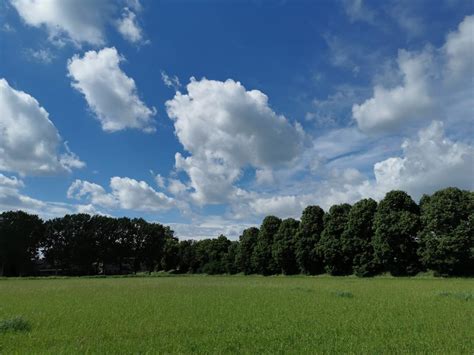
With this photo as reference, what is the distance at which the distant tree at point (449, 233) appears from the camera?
171 feet

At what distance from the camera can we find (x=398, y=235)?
59.8 meters

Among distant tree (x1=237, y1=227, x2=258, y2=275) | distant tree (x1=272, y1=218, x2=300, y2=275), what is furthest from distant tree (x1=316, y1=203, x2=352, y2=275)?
distant tree (x1=237, y1=227, x2=258, y2=275)

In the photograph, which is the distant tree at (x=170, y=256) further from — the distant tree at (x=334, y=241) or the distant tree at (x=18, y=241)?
the distant tree at (x=334, y=241)

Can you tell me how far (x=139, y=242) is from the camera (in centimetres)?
12550

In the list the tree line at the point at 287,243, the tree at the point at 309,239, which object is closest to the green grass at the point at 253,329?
the tree line at the point at 287,243

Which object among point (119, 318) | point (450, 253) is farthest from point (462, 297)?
point (450, 253)

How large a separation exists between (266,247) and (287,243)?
8.01 metres

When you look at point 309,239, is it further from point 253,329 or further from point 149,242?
point 149,242

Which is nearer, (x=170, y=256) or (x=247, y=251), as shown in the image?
(x=247, y=251)

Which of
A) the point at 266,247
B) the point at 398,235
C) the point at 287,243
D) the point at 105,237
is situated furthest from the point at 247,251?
the point at 105,237

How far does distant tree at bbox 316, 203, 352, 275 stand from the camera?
6981 cm

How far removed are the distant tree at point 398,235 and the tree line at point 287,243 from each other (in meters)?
0.14

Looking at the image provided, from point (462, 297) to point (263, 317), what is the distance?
14.3 meters

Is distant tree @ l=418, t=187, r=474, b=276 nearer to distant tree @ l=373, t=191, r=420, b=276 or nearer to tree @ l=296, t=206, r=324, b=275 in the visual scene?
distant tree @ l=373, t=191, r=420, b=276
